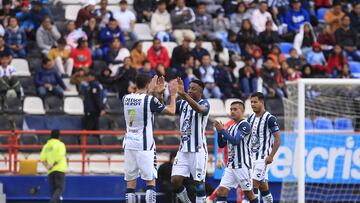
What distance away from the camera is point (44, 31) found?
27578 mm

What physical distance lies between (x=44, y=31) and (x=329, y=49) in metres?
7.07

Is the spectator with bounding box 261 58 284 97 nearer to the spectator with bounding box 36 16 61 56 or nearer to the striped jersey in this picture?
the spectator with bounding box 36 16 61 56

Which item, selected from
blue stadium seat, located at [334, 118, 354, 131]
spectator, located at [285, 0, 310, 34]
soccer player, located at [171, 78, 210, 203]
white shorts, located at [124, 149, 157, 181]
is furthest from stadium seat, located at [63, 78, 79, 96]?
white shorts, located at [124, 149, 157, 181]

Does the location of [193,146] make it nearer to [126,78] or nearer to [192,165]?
[192,165]

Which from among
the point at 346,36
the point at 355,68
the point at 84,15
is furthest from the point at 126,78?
the point at 346,36

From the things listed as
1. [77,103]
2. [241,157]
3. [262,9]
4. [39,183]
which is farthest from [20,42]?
[241,157]

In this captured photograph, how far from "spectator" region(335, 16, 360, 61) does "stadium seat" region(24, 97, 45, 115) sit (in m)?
8.16

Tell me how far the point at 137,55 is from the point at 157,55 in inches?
18.5

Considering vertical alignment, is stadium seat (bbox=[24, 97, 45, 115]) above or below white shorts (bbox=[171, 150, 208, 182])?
above

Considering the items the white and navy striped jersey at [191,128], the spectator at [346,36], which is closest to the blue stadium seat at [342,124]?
the spectator at [346,36]

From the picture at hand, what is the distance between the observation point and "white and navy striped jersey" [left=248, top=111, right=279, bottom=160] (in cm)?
1966

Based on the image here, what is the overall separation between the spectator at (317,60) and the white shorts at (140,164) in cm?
1105

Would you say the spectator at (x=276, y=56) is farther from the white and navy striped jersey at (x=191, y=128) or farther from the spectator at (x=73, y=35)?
the white and navy striped jersey at (x=191, y=128)

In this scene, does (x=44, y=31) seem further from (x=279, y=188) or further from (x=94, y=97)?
(x=279, y=188)
